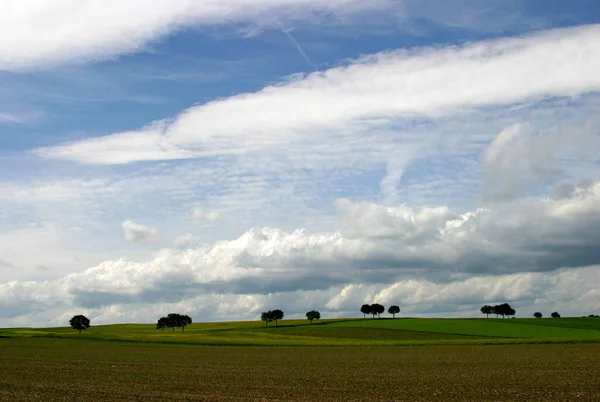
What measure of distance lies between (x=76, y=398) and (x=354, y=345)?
81660mm

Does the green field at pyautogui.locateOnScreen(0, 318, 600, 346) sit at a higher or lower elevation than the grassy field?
higher

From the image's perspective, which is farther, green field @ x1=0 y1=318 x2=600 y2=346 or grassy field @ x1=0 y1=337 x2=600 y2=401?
green field @ x1=0 y1=318 x2=600 y2=346

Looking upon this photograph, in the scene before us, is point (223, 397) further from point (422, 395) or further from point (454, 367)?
point (454, 367)

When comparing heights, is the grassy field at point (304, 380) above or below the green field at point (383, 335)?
below

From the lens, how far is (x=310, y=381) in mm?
45938

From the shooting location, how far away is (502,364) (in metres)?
61.0

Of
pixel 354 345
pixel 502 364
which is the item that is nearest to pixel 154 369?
pixel 502 364

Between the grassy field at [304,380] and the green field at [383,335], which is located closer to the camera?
the grassy field at [304,380]

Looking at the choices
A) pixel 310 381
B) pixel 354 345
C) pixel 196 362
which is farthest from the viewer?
pixel 354 345

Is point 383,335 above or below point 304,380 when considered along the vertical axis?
above

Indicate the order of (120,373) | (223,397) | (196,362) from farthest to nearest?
1. (196,362)
2. (120,373)
3. (223,397)

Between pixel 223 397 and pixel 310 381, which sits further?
pixel 310 381

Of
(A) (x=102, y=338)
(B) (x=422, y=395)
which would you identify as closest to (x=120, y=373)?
(B) (x=422, y=395)

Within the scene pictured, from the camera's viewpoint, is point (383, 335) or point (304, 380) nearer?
point (304, 380)
